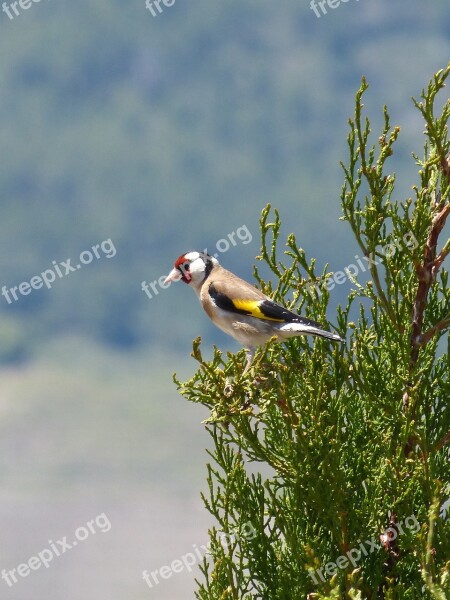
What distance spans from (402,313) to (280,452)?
1.94 meters

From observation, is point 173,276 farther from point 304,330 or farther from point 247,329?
point 304,330

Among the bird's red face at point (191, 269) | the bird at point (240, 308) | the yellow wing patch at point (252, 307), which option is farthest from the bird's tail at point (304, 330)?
the bird's red face at point (191, 269)

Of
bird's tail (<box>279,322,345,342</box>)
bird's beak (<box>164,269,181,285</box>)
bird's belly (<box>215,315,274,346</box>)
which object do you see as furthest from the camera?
bird's beak (<box>164,269,181,285</box>)

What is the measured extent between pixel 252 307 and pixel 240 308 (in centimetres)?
14

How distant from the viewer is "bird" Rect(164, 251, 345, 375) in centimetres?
827

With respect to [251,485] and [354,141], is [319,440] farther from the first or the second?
[354,141]

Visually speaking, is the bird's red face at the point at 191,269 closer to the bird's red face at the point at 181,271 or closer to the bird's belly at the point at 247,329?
the bird's red face at the point at 181,271

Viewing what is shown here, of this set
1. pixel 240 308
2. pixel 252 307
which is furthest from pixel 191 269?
pixel 252 307

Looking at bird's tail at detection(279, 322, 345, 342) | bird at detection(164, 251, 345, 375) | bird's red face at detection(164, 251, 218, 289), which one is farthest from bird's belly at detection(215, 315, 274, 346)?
bird's red face at detection(164, 251, 218, 289)

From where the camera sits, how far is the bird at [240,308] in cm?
827

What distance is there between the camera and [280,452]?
858 cm

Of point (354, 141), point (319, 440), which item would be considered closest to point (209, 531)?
point (319, 440)

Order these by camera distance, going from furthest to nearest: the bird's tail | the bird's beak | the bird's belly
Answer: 1. the bird's beak
2. the bird's belly
3. the bird's tail

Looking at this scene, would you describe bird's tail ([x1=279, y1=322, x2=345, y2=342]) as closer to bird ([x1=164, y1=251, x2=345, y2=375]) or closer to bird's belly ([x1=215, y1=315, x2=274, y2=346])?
bird ([x1=164, y1=251, x2=345, y2=375])
